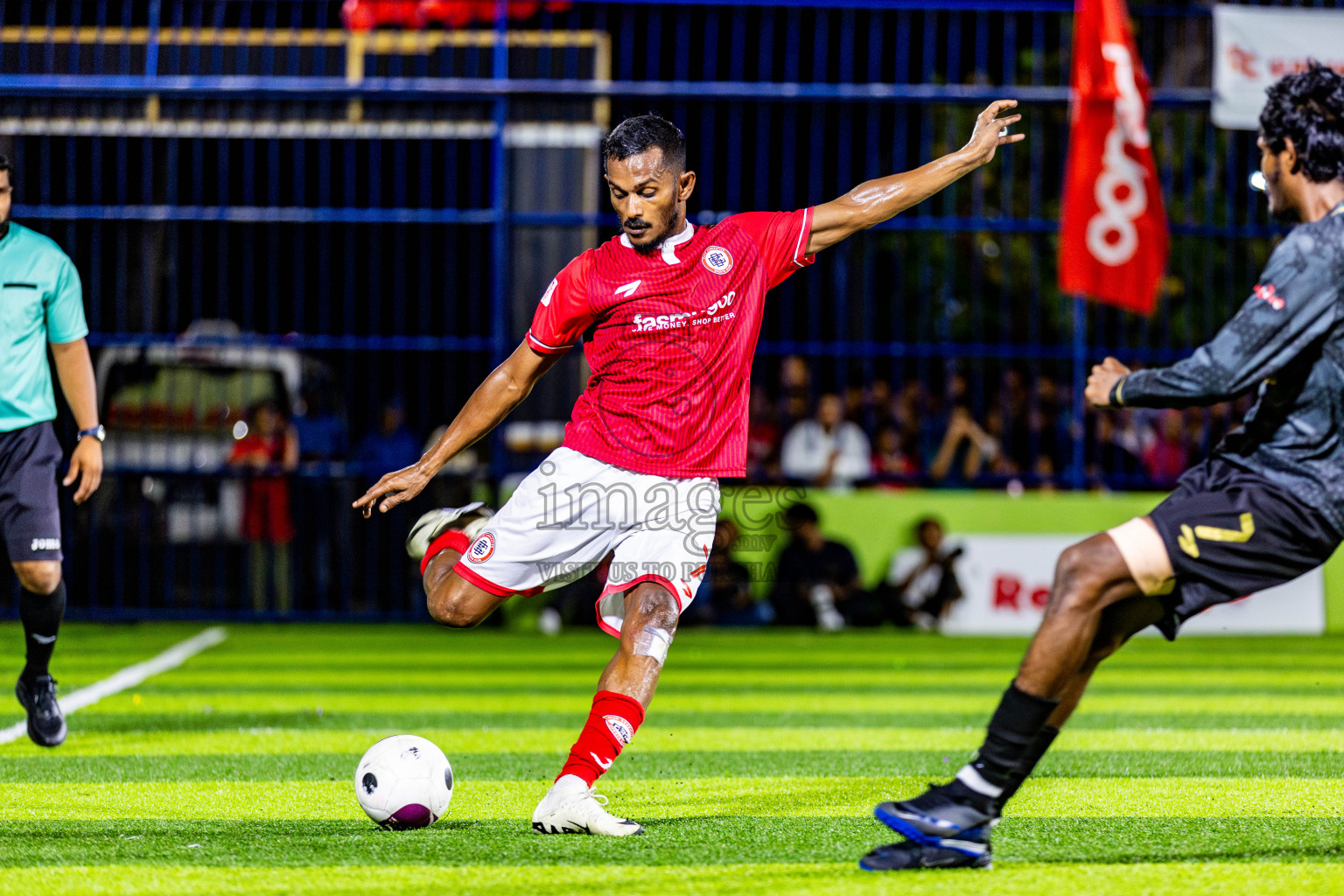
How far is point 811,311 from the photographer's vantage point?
13.0 m

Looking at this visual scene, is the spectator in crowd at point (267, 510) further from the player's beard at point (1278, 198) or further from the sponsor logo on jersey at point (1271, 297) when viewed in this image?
the sponsor logo on jersey at point (1271, 297)

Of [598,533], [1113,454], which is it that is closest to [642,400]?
[598,533]

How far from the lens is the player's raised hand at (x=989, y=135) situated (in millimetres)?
5133

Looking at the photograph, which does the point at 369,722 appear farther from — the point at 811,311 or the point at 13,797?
the point at 811,311

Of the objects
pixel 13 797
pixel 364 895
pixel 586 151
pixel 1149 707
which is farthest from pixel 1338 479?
pixel 586 151

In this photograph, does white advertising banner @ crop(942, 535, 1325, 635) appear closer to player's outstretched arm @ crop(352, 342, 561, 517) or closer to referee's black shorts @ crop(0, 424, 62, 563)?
referee's black shorts @ crop(0, 424, 62, 563)

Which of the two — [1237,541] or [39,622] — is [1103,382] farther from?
[39,622]

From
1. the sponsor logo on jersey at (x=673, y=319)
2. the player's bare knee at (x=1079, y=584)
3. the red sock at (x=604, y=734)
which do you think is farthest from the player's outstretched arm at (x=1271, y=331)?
the red sock at (x=604, y=734)

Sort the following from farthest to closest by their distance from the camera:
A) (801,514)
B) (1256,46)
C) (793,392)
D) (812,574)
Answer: (1256,46) < (793,392) < (812,574) < (801,514)

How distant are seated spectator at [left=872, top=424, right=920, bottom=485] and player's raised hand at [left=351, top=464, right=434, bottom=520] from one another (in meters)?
8.77

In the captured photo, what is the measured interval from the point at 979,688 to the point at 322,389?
715 centimetres

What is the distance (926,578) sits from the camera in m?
13.4

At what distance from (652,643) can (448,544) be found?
3.23ft

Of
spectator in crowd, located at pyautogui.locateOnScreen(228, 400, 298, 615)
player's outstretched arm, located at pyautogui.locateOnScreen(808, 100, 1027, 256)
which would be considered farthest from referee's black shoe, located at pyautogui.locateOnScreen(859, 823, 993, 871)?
spectator in crowd, located at pyautogui.locateOnScreen(228, 400, 298, 615)
